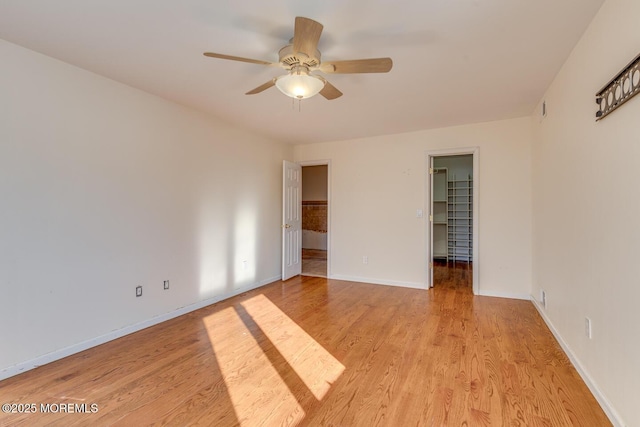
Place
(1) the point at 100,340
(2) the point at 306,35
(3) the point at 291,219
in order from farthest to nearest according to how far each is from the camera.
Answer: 1. (3) the point at 291,219
2. (1) the point at 100,340
3. (2) the point at 306,35

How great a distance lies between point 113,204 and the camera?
2.70m

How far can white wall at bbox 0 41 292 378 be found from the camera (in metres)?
2.14

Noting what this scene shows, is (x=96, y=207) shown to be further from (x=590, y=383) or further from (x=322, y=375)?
(x=590, y=383)

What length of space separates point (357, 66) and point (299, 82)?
399 mm

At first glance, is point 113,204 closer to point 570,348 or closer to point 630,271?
point 630,271

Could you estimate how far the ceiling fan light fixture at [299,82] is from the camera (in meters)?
1.99

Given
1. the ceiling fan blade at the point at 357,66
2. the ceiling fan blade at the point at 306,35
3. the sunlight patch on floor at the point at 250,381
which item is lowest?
the sunlight patch on floor at the point at 250,381

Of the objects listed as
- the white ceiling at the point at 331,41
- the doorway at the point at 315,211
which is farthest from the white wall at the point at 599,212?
the doorway at the point at 315,211

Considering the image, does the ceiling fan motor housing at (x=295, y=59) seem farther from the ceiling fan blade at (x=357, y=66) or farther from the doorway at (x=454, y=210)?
the doorway at (x=454, y=210)

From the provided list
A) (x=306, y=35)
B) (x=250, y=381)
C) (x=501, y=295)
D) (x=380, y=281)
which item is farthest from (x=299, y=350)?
(x=501, y=295)

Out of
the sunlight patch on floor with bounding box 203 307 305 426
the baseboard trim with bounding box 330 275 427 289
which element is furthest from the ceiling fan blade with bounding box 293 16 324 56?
the baseboard trim with bounding box 330 275 427 289

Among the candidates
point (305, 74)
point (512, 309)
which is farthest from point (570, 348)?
point (305, 74)

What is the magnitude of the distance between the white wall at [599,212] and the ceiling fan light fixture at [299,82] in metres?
1.69

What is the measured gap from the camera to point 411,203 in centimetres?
445
